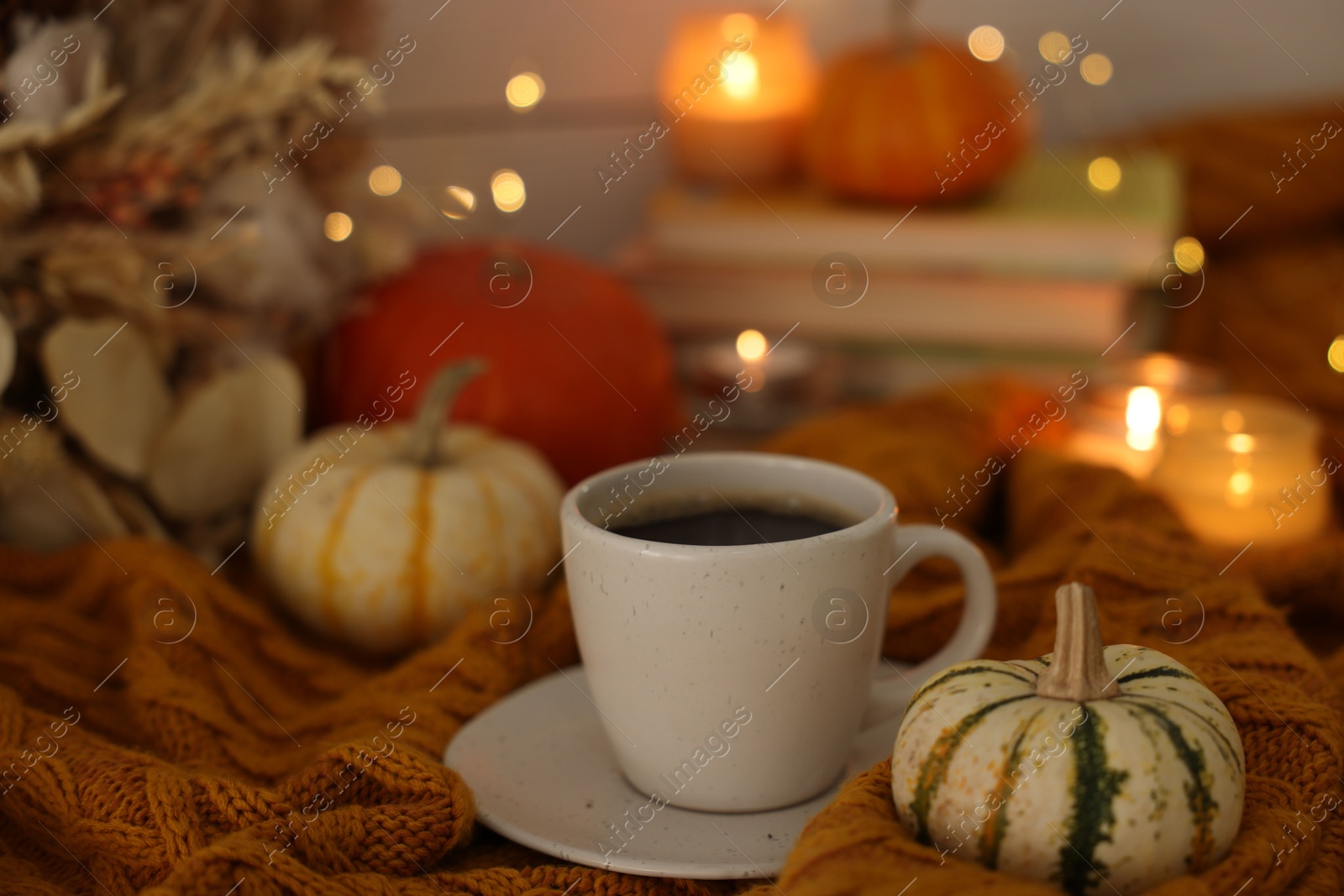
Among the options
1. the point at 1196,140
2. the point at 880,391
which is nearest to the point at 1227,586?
the point at 880,391

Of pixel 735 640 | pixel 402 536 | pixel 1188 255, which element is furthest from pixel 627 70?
pixel 735 640

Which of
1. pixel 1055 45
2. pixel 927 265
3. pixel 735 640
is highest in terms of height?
pixel 1055 45

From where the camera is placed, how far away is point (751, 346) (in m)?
1.29

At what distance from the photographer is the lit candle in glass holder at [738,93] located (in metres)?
1.30

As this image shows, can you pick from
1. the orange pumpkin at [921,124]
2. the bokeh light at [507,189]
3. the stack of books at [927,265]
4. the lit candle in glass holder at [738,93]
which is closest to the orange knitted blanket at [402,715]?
the stack of books at [927,265]

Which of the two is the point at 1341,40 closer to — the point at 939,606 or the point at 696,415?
the point at 696,415

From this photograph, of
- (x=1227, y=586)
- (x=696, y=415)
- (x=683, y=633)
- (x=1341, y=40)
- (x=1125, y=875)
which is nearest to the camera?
(x=1125, y=875)

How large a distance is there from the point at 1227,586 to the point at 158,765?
61cm

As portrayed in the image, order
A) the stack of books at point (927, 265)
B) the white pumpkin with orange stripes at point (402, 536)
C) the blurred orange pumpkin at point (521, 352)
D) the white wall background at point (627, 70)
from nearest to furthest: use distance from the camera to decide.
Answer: the white pumpkin with orange stripes at point (402, 536), the blurred orange pumpkin at point (521, 352), the stack of books at point (927, 265), the white wall background at point (627, 70)

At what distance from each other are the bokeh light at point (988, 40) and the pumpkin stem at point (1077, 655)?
118cm

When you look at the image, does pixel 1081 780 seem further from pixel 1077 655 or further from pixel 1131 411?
pixel 1131 411

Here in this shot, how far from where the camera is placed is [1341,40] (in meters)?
1.43

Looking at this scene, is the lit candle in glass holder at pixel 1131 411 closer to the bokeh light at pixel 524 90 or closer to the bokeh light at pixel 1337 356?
the bokeh light at pixel 1337 356

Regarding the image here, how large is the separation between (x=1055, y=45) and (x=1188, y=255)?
330 millimetres
